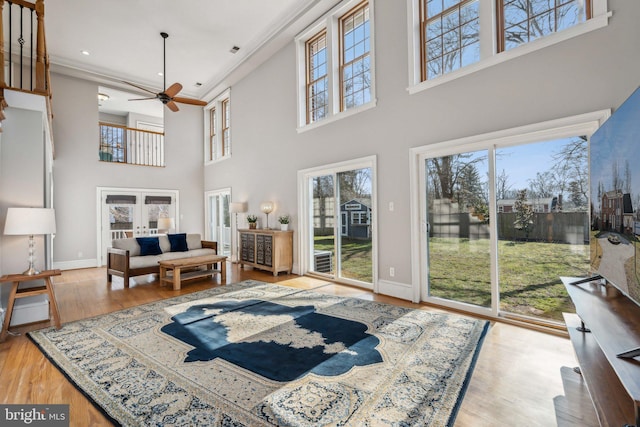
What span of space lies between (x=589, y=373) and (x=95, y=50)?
8.96 meters

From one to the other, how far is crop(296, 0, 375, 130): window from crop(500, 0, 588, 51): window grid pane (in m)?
1.75

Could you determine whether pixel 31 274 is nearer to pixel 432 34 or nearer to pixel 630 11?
pixel 432 34

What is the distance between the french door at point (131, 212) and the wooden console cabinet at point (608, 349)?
882 centimetres

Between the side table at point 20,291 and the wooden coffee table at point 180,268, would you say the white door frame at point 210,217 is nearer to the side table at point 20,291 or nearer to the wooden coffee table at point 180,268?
the wooden coffee table at point 180,268

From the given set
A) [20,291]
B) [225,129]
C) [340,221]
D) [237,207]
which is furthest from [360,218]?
[225,129]

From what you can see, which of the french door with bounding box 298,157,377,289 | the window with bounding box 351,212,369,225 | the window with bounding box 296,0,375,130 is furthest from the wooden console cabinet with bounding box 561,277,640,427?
the window with bounding box 296,0,375,130

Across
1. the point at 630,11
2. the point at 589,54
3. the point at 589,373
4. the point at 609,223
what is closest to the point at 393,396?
the point at 589,373

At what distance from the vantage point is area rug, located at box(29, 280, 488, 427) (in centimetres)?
180

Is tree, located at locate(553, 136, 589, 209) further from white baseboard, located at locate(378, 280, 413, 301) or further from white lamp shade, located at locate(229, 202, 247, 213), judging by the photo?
white lamp shade, located at locate(229, 202, 247, 213)

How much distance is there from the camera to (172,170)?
8.70 m

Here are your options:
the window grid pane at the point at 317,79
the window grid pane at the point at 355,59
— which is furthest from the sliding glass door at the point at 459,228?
the window grid pane at the point at 317,79

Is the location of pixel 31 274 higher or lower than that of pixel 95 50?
lower

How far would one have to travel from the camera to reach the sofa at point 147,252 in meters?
5.21

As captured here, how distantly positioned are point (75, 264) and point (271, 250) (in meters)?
4.99
